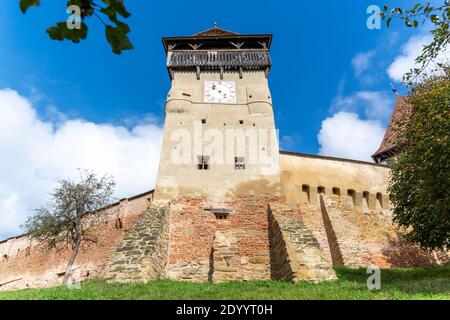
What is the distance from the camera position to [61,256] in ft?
74.4

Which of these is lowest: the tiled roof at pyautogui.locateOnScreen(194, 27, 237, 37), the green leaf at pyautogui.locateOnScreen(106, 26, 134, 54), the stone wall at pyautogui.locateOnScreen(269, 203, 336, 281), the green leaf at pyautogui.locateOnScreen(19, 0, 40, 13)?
the green leaf at pyautogui.locateOnScreen(106, 26, 134, 54)

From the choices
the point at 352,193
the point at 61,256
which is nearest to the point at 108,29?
the point at 352,193

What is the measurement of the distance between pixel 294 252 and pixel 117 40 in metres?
10.6

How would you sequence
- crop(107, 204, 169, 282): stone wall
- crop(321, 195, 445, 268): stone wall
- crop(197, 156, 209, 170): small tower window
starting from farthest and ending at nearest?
crop(321, 195, 445, 268): stone wall → crop(197, 156, 209, 170): small tower window → crop(107, 204, 169, 282): stone wall

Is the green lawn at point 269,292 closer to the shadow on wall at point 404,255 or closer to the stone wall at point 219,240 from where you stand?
the stone wall at point 219,240

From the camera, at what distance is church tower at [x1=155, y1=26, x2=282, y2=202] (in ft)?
50.1

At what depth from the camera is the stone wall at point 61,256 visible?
20578 mm

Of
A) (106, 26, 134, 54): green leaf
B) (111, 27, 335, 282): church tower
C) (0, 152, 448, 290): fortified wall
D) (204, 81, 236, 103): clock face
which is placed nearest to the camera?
(106, 26, 134, 54): green leaf

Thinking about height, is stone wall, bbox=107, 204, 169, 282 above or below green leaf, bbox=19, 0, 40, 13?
above

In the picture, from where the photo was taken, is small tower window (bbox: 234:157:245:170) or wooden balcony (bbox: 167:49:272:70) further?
wooden balcony (bbox: 167:49:272:70)

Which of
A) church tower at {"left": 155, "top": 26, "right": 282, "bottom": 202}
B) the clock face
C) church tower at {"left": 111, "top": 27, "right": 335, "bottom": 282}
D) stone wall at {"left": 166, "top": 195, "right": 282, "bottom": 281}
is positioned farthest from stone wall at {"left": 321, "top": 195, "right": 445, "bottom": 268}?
the clock face

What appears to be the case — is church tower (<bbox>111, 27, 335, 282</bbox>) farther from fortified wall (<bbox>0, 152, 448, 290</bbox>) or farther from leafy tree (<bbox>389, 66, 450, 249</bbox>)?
leafy tree (<bbox>389, 66, 450, 249</bbox>)

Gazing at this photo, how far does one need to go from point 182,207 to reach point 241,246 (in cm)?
282

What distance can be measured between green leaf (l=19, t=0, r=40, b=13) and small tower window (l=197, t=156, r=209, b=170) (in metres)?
13.5
